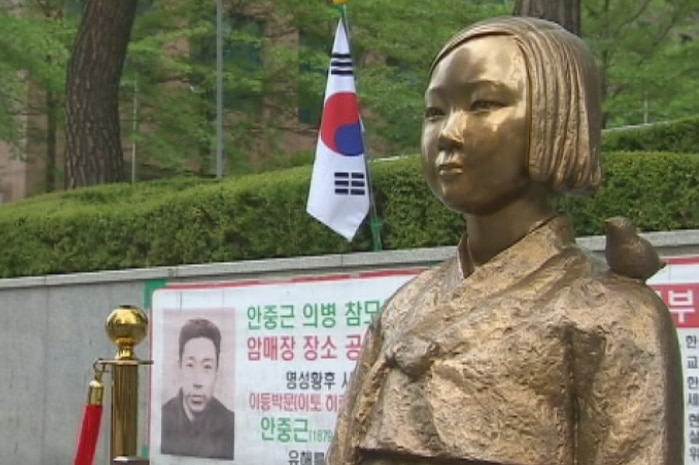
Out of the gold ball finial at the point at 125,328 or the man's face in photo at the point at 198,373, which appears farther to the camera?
the man's face in photo at the point at 198,373

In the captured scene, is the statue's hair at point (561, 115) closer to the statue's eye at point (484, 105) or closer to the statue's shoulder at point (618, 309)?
the statue's eye at point (484, 105)

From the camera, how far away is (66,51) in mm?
18578

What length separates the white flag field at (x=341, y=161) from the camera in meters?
9.38

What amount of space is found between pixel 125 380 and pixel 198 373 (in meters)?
5.69

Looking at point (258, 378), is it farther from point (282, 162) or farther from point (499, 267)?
point (282, 162)

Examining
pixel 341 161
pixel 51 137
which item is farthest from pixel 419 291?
pixel 51 137

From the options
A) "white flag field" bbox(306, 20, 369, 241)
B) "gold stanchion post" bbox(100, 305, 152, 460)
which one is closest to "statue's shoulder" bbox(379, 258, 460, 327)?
"gold stanchion post" bbox(100, 305, 152, 460)

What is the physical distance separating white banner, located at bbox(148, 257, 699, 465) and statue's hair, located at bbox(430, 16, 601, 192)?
5.55m

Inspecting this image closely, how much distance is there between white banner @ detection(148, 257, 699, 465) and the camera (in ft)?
29.0

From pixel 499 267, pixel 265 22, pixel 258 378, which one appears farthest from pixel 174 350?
pixel 265 22

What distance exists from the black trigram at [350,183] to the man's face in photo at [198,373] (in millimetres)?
1521

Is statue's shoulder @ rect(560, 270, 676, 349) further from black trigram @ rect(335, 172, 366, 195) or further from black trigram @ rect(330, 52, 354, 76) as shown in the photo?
black trigram @ rect(330, 52, 354, 76)

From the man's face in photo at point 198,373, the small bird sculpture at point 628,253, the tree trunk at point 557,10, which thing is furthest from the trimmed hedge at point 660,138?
the small bird sculpture at point 628,253

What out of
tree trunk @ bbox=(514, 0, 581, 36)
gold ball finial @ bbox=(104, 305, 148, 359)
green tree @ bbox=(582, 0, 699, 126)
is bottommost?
gold ball finial @ bbox=(104, 305, 148, 359)
